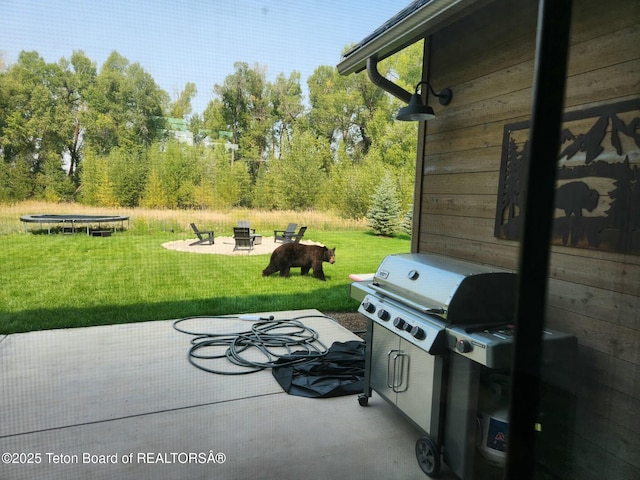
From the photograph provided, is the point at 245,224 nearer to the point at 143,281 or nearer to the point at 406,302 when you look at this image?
the point at 143,281

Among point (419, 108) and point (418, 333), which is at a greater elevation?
point (419, 108)

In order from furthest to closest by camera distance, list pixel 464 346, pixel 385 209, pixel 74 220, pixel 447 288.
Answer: pixel 385 209
pixel 74 220
pixel 447 288
pixel 464 346

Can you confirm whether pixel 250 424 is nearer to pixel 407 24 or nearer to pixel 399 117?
pixel 399 117

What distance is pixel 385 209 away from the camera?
17.4ft

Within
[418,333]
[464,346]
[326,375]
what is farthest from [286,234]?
[464,346]

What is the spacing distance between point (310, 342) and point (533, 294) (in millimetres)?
2582

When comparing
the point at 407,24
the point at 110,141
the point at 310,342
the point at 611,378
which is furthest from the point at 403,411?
the point at 110,141

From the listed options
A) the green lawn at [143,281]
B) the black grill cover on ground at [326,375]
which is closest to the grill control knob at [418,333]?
the black grill cover on ground at [326,375]

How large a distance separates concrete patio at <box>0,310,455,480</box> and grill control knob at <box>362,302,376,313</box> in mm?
528

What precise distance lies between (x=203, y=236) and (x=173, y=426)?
3.15 m

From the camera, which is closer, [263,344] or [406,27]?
[406,27]

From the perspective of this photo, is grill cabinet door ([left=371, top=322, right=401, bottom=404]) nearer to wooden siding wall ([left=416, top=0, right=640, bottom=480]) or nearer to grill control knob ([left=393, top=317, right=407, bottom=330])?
grill control knob ([left=393, top=317, right=407, bottom=330])

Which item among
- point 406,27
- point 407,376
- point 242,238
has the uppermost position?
point 406,27

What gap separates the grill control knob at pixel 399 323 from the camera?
150 centimetres
